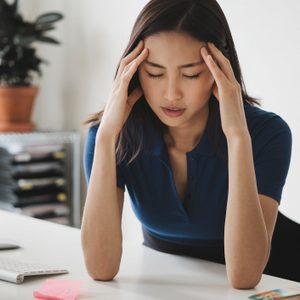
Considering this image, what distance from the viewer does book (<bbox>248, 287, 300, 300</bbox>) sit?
1214 millimetres

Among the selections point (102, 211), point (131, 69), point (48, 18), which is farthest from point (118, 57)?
point (102, 211)

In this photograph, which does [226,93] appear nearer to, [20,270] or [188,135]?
[188,135]

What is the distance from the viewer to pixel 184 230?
161cm

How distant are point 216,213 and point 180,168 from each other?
152 mm

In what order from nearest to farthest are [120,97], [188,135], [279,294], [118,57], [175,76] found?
[279,294] < [175,76] < [120,97] < [188,135] < [118,57]

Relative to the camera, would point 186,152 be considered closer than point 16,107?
Yes

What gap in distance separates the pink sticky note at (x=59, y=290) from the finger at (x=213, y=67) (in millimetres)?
558

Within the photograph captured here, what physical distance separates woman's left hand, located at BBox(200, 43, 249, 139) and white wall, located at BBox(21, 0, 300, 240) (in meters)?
1.33

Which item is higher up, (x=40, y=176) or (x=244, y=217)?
(x=244, y=217)

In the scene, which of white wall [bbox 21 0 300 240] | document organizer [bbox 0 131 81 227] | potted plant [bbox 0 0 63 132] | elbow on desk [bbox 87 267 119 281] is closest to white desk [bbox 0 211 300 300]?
elbow on desk [bbox 87 267 119 281]

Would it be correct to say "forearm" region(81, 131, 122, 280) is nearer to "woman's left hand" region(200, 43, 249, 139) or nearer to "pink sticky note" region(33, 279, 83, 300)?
"pink sticky note" region(33, 279, 83, 300)

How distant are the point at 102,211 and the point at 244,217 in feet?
1.08

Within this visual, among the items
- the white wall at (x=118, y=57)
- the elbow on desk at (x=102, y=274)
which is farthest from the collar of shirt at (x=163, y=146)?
the white wall at (x=118, y=57)

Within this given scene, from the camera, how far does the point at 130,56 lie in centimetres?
153
